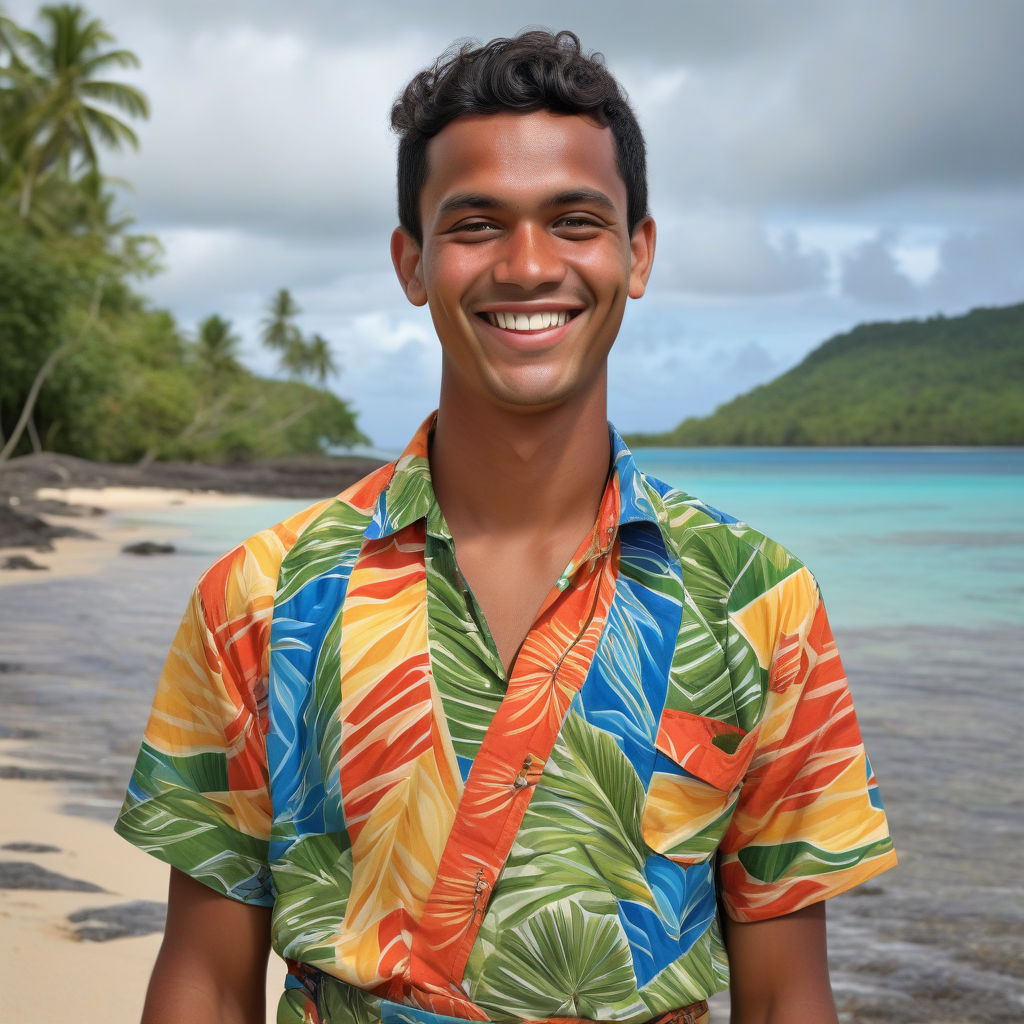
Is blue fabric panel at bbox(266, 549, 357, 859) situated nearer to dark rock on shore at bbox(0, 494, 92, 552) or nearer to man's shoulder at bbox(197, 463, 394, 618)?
man's shoulder at bbox(197, 463, 394, 618)

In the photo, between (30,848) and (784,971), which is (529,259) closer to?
(784,971)

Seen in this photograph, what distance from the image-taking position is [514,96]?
1.77 meters

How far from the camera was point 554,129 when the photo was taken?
177 cm

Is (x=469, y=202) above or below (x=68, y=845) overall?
above

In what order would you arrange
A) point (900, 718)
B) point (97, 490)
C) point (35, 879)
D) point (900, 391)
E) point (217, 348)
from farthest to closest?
point (900, 391), point (217, 348), point (97, 490), point (900, 718), point (35, 879)

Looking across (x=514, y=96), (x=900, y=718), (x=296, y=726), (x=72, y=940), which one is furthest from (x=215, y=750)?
(x=900, y=718)

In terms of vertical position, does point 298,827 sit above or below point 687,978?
above

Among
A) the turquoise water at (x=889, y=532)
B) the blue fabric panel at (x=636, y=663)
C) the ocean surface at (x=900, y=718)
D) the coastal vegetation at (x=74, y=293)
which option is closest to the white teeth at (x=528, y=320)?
the blue fabric panel at (x=636, y=663)

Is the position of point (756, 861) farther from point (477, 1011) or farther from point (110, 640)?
point (110, 640)

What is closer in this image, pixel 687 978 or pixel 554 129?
pixel 687 978

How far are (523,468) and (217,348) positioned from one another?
162 feet

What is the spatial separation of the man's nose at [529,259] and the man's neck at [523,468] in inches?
7.7

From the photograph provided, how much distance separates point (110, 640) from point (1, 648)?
948 mm

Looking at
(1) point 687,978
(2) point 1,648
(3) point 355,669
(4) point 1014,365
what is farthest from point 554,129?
(4) point 1014,365
